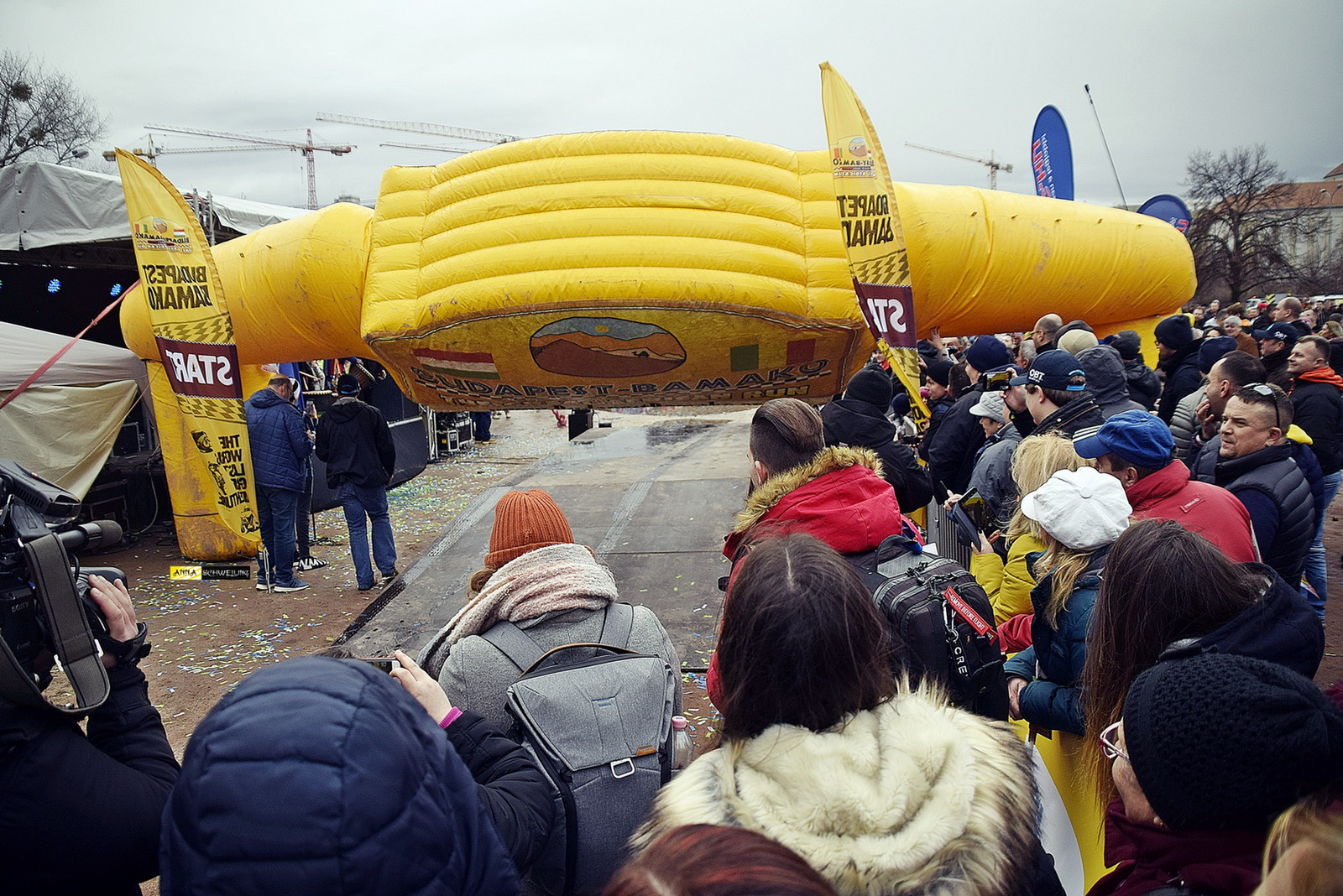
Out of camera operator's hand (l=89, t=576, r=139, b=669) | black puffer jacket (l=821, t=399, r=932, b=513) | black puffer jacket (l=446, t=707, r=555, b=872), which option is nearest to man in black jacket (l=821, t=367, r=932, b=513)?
black puffer jacket (l=821, t=399, r=932, b=513)

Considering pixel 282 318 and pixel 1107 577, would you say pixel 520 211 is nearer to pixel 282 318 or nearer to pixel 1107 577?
pixel 282 318

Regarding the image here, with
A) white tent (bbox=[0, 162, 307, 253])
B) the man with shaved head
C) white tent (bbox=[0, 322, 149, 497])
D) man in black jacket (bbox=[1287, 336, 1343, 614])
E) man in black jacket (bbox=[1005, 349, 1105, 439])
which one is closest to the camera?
man in black jacket (bbox=[1005, 349, 1105, 439])

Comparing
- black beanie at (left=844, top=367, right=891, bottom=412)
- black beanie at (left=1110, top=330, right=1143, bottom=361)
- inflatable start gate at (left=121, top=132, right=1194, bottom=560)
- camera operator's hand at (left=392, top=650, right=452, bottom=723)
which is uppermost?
inflatable start gate at (left=121, top=132, right=1194, bottom=560)

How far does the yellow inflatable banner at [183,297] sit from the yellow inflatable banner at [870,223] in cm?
426

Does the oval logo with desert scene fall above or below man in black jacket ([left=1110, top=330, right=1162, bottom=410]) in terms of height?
above

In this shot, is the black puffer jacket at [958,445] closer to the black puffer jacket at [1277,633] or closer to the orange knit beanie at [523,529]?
the black puffer jacket at [1277,633]

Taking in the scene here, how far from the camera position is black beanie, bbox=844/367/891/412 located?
4.38 metres

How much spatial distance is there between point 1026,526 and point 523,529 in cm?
177

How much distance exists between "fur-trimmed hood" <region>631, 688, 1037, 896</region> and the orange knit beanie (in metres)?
1.12

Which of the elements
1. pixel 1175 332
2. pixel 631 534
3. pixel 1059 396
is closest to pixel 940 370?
pixel 1175 332

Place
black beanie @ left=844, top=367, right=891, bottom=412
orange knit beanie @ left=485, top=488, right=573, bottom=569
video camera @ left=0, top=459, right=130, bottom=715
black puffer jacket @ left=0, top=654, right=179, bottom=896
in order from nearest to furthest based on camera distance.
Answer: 1. black puffer jacket @ left=0, top=654, right=179, bottom=896
2. video camera @ left=0, top=459, right=130, bottom=715
3. orange knit beanie @ left=485, top=488, right=573, bottom=569
4. black beanie @ left=844, top=367, right=891, bottom=412

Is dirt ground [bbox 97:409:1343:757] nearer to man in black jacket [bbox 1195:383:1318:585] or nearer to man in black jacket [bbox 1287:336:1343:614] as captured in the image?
man in black jacket [bbox 1287:336:1343:614]

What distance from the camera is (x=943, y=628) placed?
208cm

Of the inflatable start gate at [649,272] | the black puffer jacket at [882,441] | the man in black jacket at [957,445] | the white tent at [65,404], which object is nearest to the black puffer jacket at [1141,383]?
the inflatable start gate at [649,272]
